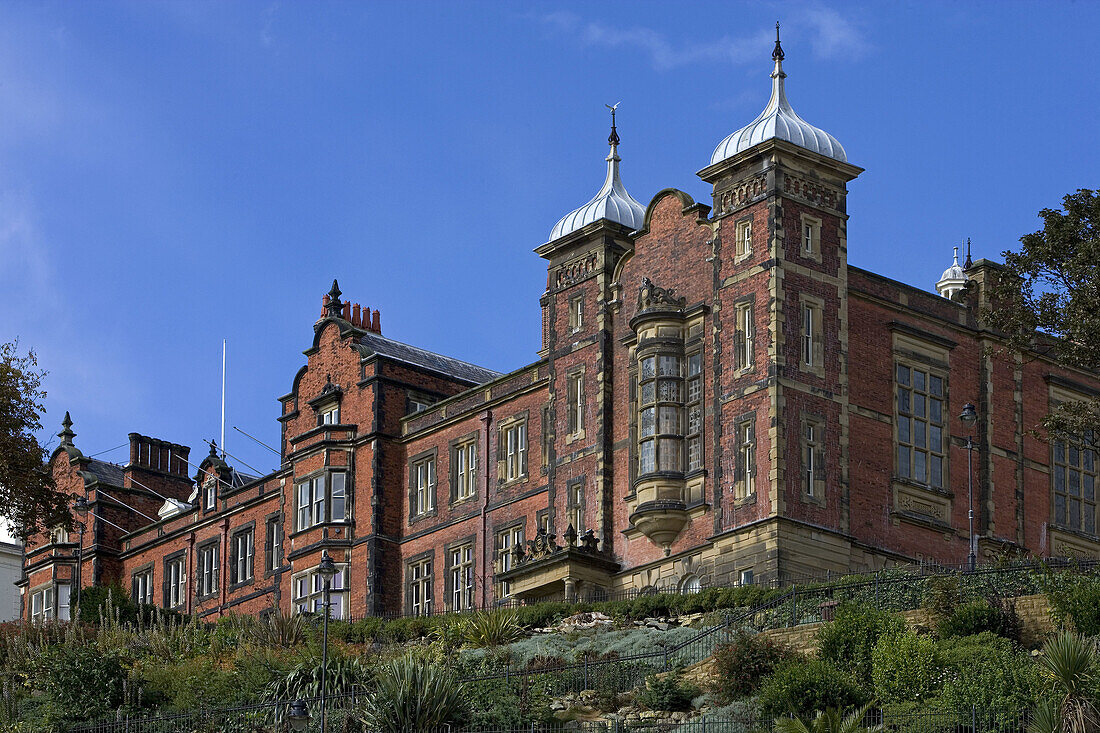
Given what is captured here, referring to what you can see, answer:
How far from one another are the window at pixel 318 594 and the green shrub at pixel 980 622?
2889 centimetres

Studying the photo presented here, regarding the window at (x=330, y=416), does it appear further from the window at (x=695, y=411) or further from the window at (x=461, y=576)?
the window at (x=695, y=411)

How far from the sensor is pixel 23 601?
88125mm

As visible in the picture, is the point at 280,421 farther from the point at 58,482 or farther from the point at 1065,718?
the point at 1065,718

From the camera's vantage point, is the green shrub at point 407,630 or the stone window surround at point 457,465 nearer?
the green shrub at point 407,630

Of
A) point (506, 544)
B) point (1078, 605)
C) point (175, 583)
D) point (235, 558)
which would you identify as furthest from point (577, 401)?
point (175, 583)

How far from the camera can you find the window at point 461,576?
69.0 metres

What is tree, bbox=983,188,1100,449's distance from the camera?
55.6 metres

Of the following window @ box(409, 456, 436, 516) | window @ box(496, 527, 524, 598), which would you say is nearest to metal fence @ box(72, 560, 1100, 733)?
window @ box(496, 527, 524, 598)

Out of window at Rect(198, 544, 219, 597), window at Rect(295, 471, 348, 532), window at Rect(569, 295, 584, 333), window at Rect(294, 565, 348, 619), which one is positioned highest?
window at Rect(569, 295, 584, 333)

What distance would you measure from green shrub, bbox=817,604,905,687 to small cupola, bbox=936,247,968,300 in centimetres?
2478

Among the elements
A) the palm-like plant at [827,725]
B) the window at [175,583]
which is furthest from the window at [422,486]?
the palm-like plant at [827,725]

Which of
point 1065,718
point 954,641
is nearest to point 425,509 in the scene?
point 954,641

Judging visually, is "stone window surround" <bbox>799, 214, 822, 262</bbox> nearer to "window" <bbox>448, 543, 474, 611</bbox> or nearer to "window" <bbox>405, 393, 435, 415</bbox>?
"window" <bbox>448, 543, 474, 611</bbox>

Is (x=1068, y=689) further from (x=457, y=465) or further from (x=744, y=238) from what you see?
(x=457, y=465)
